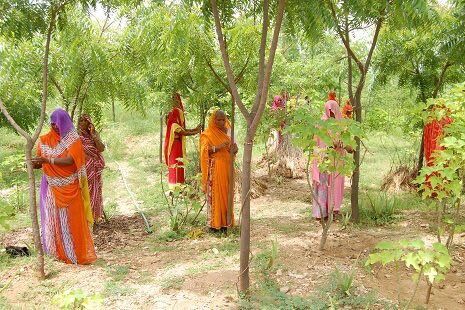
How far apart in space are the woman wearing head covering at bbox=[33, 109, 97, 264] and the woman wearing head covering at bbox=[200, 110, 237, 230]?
1672 mm

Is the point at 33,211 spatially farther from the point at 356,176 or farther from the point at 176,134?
the point at 176,134

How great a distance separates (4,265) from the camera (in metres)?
4.70

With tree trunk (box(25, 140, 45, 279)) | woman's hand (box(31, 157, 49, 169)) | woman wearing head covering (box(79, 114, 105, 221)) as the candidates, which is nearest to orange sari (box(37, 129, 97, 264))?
woman's hand (box(31, 157, 49, 169))

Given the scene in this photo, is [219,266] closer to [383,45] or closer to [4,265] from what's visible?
[4,265]

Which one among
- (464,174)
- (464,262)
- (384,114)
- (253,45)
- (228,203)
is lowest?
(464,262)

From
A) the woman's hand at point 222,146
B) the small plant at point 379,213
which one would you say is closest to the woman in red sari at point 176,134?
the woman's hand at point 222,146

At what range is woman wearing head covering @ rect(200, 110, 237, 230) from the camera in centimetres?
606

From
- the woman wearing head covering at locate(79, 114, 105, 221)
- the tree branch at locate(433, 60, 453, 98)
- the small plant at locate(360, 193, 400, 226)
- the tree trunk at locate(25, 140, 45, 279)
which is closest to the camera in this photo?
the tree trunk at locate(25, 140, 45, 279)

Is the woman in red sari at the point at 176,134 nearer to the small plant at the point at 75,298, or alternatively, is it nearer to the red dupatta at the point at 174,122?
the red dupatta at the point at 174,122

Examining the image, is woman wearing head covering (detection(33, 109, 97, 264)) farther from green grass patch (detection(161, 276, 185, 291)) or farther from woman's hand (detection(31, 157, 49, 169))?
green grass patch (detection(161, 276, 185, 291))

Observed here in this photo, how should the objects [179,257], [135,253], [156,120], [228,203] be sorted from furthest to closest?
[156,120] → [228,203] → [135,253] → [179,257]

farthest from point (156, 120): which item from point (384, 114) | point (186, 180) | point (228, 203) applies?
point (228, 203)

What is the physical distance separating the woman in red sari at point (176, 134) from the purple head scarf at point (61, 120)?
2897mm

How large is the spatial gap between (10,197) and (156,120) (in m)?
10.3
